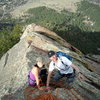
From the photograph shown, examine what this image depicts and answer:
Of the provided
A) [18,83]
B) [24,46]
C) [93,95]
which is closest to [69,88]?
[93,95]

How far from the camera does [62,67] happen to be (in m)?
17.4

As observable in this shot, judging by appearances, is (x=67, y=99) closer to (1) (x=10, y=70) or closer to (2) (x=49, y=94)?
(2) (x=49, y=94)

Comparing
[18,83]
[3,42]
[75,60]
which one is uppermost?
[18,83]

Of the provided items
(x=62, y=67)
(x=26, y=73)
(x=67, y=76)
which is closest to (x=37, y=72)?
(x=62, y=67)

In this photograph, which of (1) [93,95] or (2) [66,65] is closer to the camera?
(2) [66,65]

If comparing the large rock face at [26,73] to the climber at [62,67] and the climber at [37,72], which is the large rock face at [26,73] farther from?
the climber at [37,72]

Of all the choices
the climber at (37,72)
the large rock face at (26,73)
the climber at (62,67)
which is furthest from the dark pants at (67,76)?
the climber at (37,72)

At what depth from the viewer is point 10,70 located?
24.7m

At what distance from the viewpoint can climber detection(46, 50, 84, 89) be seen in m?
16.4

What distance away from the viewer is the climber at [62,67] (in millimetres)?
16384

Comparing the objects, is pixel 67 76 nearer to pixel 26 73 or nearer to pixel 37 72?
pixel 37 72

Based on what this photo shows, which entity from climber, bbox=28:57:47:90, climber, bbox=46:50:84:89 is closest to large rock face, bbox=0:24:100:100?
climber, bbox=46:50:84:89

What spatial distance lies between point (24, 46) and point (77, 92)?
1178cm

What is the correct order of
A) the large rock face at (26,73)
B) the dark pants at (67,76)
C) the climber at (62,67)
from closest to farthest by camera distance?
1. the climber at (62,67)
2. the dark pants at (67,76)
3. the large rock face at (26,73)
